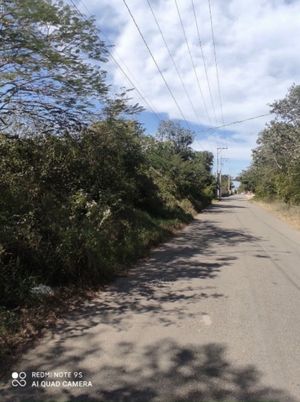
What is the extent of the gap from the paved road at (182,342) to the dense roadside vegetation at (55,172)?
830 mm

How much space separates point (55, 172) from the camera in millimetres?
11758

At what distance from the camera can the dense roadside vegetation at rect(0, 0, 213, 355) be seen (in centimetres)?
774

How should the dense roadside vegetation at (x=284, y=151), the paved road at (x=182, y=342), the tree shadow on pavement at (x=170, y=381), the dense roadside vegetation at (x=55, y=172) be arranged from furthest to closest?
the dense roadside vegetation at (x=284, y=151), the dense roadside vegetation at (x=55, y=172), the paved road at (x=182, y=342), the tree shadow on pavement at (x=170, y=381)

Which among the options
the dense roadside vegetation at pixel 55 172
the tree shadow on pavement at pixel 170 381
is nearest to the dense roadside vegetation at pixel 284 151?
the dense roadside vegetation at pixel 55 172

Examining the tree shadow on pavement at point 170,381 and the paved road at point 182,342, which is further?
the paved road at point 182,342

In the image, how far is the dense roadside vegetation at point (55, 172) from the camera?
25.4 ft

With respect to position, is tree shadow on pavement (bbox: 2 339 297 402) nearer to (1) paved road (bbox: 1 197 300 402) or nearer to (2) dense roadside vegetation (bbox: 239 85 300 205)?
(1) paved road (bbox: 1 197 300 402)

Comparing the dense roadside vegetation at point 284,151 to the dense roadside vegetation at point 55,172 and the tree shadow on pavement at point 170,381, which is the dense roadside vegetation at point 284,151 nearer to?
the dense roadside vegetation at point 55,172

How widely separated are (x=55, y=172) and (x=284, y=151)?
121 feet

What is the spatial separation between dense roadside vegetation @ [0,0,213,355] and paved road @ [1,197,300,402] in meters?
0.83

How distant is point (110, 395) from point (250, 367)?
1.58 meters

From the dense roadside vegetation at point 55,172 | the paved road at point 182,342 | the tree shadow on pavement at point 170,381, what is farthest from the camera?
the dense roadside vegetation at point 55,172

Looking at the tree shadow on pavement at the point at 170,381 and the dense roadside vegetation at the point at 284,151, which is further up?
the dense roadside vegetation at the point at 284,151

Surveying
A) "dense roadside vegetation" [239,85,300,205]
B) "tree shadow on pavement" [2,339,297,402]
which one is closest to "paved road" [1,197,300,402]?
"tree shadow on pavement" [2,339,297,402]
